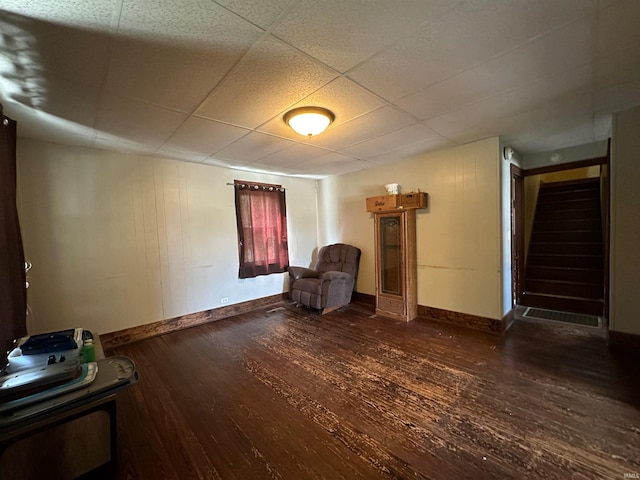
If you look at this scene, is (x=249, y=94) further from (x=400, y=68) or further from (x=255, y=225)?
(x=255, y=225)

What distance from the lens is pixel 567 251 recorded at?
14.4 feet

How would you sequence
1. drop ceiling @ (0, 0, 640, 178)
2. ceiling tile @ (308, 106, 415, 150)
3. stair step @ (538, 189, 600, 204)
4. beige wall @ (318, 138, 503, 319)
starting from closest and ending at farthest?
drop ceiling @ (0, 0, 640, 178)
ceiling tile @ (308, 106, 415, 150)
beige wall @ (318, 138, 503, 319)
stair step @ (538, 189, 600, 204)

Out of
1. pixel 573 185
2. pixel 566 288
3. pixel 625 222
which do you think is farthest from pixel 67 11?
pixel 573 185

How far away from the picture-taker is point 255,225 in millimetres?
4355

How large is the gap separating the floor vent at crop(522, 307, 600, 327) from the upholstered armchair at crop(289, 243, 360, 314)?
2.63 metres

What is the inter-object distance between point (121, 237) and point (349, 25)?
135 inches

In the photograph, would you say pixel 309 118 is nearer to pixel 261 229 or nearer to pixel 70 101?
pixel 70 101

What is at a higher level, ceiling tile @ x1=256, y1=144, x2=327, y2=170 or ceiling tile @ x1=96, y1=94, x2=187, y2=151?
ceiling tile @ x1=96, y1=94, x2=187, y2=151

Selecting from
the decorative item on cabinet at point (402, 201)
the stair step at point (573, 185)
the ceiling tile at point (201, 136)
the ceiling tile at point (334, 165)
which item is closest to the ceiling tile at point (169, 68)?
the ceiling tile at point (201, 136)

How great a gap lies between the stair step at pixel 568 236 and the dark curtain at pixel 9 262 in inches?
275

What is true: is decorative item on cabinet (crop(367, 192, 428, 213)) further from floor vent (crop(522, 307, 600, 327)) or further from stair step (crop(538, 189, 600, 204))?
stair step (crop(538, 189, 600, 204))

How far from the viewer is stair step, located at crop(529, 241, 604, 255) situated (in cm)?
418

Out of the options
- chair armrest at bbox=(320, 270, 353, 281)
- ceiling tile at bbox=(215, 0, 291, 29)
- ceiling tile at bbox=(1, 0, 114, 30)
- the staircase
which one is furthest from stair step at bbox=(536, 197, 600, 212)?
ceiling tile at bbox=(1, 0, 114, 30)

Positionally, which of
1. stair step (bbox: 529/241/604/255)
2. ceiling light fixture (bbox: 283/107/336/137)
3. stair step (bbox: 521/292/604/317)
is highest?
ceiling light fixture (bbox: 283/107/336/137)
